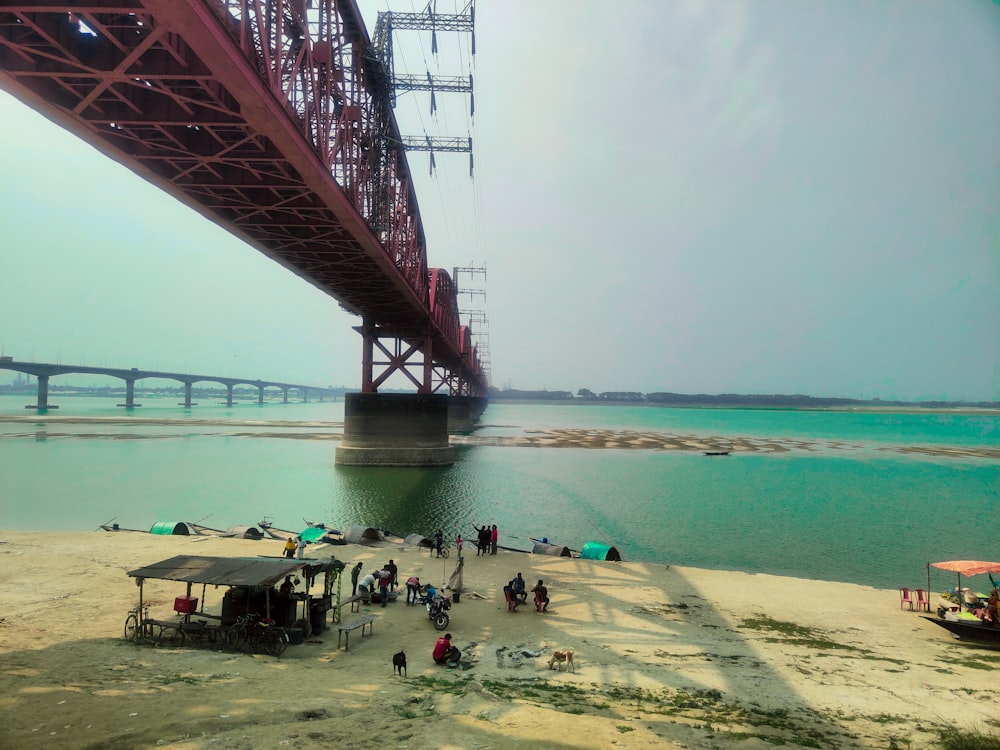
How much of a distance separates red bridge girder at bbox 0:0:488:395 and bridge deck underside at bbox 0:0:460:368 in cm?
4

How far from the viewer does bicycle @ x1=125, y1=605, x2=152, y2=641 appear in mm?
13320

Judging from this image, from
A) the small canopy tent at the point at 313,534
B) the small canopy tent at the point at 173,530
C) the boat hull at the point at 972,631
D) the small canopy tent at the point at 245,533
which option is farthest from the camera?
the small canopy tent at the point at 173,530

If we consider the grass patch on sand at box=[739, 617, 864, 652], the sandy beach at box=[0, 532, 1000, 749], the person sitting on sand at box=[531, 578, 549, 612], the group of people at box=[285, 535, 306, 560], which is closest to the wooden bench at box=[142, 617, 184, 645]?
the sandy beach at box=[0, 532, 1000, 749]

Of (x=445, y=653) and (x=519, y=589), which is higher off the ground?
(x=445, y=653)

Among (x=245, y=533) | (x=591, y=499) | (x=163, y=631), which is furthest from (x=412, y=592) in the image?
(x=591, y=499)

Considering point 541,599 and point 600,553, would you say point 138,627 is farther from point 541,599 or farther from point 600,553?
point 600,553

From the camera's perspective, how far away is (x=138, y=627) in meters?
13.4

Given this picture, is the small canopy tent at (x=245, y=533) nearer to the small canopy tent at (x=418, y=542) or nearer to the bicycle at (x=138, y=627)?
the small canopy tent at (x=418, y=542)

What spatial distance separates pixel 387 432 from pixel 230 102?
4275 centimetres

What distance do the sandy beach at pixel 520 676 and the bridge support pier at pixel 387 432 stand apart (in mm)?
35515

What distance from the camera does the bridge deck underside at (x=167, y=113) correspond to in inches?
539

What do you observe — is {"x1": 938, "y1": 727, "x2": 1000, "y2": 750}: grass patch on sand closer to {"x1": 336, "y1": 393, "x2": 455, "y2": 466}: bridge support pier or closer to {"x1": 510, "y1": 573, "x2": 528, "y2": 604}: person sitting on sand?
{"x1": 510, "y1": 573, "x2": 528, "y2": 604}: person sitting on sand

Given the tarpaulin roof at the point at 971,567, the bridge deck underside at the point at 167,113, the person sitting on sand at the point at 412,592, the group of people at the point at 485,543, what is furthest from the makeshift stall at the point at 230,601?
the tarpaulin roof at the point at 971,567

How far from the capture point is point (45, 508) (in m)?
37.4
